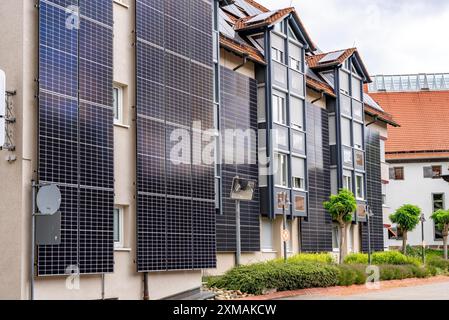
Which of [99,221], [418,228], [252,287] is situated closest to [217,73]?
[252,287]

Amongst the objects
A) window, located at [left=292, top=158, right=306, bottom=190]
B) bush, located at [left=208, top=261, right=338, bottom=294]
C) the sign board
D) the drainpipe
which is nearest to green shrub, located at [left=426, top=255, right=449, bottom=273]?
window, located at [left=292, top=158, right=306, bottom=190]

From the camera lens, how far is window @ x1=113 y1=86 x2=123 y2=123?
21.5m

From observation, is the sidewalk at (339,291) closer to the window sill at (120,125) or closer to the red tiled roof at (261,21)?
the window sill at (120,125)

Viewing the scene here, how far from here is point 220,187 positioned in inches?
1200

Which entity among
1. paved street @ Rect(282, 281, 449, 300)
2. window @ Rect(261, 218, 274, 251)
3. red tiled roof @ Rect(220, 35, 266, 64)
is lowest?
paved street @ Rect(282, 281, 449, 300)

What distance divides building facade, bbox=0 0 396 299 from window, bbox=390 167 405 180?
37.2 meters

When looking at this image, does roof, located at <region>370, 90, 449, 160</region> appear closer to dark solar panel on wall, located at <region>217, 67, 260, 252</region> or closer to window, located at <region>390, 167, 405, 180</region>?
window, located at <region>390, 167, 405, 180</region>

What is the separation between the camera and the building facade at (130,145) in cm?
1811

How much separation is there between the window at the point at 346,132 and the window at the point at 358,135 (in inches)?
43.7

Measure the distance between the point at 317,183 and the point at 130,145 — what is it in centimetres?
1900

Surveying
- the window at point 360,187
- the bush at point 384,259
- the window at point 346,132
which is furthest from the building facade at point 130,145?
the window at point 360,187

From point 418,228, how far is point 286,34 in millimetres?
37099

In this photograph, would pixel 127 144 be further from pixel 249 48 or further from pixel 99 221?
pixel 249 48
